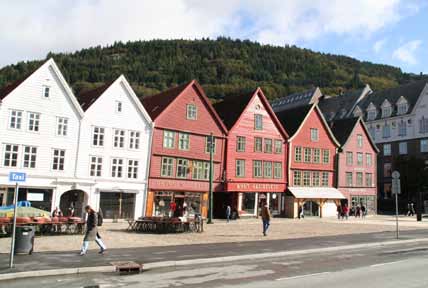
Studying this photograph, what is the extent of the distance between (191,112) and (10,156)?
17282 millimetres

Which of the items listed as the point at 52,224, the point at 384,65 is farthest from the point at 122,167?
the point at 384,65

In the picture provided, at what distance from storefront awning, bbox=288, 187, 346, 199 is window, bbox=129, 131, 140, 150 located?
60.9 feet

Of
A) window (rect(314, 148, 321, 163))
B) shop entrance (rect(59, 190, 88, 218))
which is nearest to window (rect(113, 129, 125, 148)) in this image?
shop entrance (rect(59, 190, 88, 218))

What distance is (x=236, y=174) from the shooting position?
47562mm

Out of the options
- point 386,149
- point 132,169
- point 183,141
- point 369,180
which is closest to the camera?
point 132,169

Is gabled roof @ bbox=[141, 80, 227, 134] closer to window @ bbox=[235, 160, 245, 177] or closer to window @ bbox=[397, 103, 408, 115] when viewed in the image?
window @ bbox=[235, 160, 245, 177]

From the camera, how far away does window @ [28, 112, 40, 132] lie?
36.4 m

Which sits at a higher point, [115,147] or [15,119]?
[15,119]

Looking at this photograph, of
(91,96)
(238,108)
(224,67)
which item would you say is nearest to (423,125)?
(238,108)

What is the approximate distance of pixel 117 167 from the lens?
40562 millimetres

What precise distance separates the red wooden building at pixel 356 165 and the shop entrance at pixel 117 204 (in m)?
27.3

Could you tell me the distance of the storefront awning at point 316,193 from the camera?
166 ft

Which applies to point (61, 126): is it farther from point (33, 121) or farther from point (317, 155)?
point (317, 155)

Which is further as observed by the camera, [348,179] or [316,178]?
[348,179]
